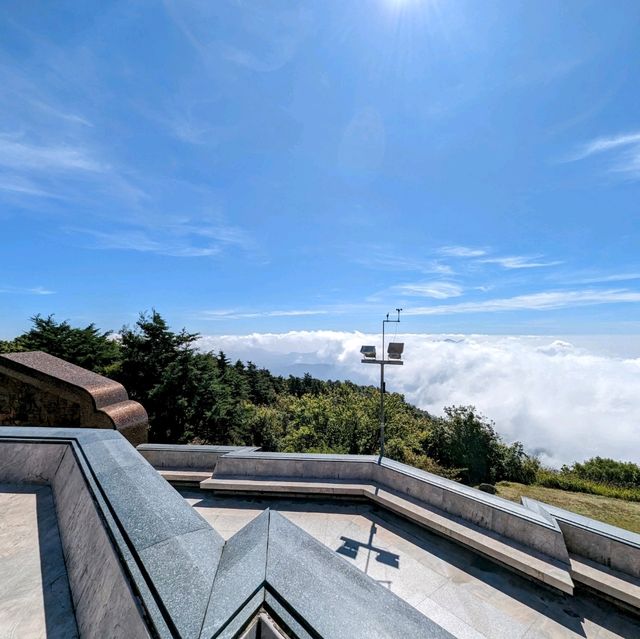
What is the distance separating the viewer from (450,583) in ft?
13.0

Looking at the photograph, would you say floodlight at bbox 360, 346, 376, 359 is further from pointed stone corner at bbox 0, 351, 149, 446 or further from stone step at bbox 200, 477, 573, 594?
pointed stone corner at bbox 0, 351, 149, 446

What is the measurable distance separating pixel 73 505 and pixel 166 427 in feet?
56.1

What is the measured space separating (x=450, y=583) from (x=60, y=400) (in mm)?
8770

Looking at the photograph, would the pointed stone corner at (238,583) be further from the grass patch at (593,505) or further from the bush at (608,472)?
the bush at (608,472)

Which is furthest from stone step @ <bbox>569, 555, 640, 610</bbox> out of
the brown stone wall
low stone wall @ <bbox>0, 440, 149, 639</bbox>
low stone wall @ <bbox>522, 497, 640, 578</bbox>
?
the brown stone wall

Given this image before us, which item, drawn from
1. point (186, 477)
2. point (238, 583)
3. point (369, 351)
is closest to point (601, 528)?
point (369, 351)

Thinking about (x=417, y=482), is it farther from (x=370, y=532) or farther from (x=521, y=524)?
(x=521, y=524)

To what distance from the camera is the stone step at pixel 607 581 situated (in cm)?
361

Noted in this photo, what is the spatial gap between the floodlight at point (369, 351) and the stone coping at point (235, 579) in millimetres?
4724

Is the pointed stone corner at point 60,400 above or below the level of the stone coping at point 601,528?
above

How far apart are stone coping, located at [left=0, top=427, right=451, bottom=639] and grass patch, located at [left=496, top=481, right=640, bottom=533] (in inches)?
508

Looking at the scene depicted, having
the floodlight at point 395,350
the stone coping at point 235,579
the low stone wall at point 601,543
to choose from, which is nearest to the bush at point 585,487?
the low stone wall at point 601,543

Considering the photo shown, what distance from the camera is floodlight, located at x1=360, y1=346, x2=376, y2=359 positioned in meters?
6.88

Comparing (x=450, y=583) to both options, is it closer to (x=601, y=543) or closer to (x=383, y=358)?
(x=601, y=543)
